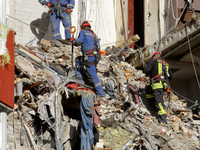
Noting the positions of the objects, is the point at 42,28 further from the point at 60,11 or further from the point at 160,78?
the point at 160,78

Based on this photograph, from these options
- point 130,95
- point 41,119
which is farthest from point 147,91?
point 41,119

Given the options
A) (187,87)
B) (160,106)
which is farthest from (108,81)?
(187,87)

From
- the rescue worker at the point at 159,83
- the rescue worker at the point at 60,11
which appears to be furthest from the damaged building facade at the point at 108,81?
the rescue worker at the point at 60,11

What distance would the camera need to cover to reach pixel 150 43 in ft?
53.2

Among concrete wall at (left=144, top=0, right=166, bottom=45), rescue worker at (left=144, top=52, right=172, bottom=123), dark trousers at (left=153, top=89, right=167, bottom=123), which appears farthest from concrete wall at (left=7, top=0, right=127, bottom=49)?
dark trousers at (left=153, top=89, right=167, bottom=123)

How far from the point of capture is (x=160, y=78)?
1275 cm

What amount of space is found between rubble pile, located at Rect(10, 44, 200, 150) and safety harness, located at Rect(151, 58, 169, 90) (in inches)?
30.7

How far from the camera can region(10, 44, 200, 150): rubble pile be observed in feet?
32.9

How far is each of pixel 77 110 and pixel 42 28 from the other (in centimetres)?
458

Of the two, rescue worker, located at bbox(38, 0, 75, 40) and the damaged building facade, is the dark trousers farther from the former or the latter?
rescue worker, located at bbox(38, 0, 75, 40)

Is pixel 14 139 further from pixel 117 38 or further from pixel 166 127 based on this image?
pixel 117 38

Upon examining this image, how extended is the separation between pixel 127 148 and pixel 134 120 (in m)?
1.27

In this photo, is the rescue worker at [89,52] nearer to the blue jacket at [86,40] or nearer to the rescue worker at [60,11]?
the blue jacket at [86,40]

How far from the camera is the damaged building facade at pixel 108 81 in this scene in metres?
10.1
